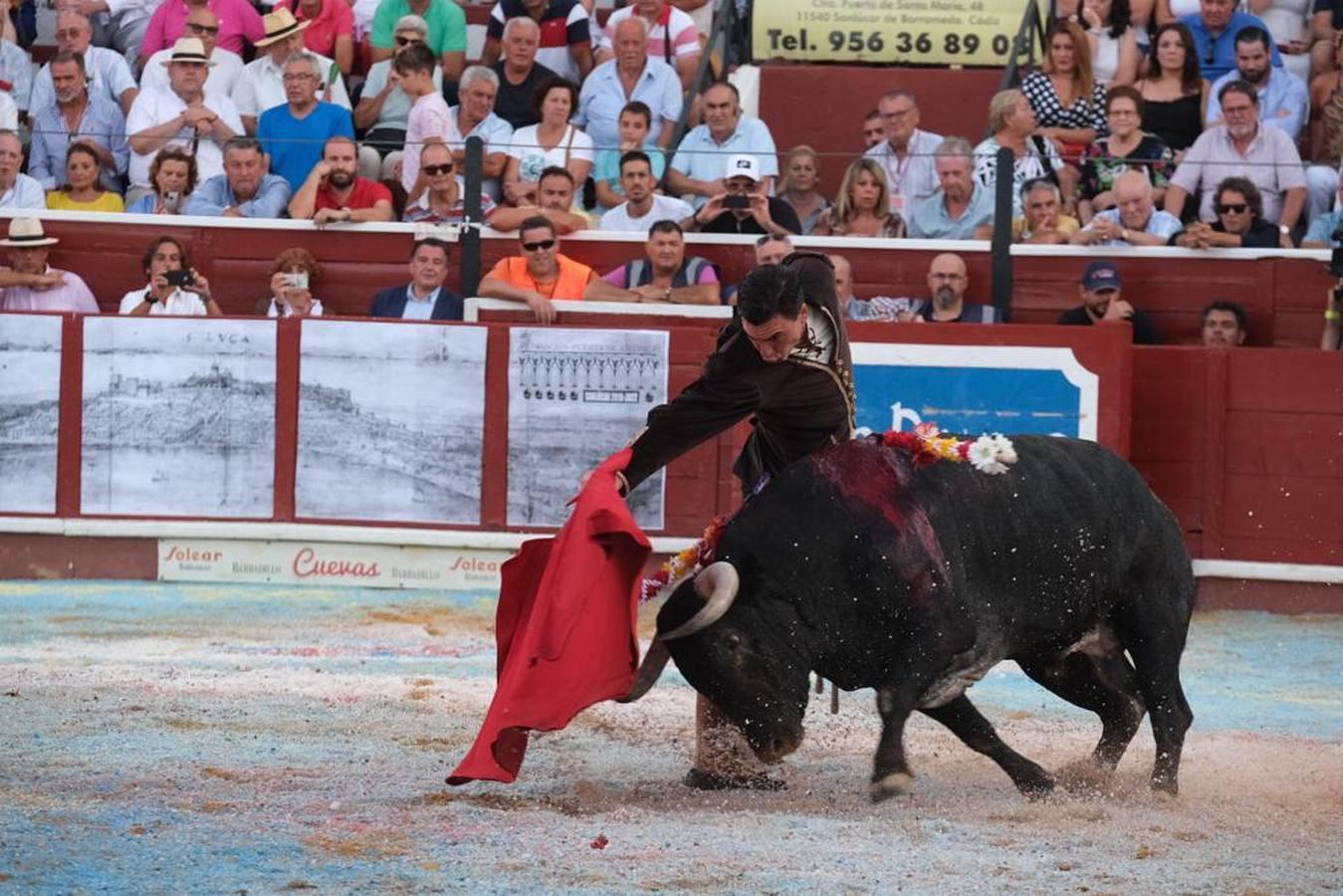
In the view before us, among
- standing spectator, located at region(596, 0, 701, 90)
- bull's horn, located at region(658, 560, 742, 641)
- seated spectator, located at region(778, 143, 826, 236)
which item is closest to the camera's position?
bull's horn, located at region(658, 560, 742, 641)

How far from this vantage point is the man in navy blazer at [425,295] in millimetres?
10898

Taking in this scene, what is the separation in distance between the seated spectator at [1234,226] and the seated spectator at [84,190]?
5280mm

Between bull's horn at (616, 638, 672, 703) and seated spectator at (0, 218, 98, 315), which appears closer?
bull's horn at (616, 638, 672, 703)

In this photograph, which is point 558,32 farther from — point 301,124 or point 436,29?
point 301,124

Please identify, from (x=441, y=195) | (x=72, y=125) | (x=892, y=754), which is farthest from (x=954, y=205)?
(x=892, y=754)

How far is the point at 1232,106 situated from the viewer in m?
10.8

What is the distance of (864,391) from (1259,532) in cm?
Result: 191

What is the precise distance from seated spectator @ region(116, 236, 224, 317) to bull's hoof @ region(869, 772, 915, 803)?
6020 millimetres

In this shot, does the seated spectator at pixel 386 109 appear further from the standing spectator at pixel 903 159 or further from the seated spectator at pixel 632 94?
the standing spectator at pixel 903 159

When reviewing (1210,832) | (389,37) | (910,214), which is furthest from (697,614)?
(389,37)

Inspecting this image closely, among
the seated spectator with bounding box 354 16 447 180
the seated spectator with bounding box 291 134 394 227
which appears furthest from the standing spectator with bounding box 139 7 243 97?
the seated spectator with bounding box 291 134 394 227

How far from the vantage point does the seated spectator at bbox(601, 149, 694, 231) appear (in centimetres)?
1105

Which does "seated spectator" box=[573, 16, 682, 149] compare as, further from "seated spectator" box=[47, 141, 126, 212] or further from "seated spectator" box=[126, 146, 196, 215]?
"seated spectator" box=[47, 141, 126, 212]

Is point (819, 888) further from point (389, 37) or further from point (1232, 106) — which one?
point (389, 37)
